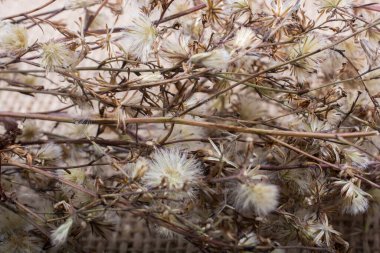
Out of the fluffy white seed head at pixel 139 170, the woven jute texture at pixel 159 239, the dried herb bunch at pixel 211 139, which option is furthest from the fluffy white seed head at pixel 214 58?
the woven jute texture at pixel 159 239

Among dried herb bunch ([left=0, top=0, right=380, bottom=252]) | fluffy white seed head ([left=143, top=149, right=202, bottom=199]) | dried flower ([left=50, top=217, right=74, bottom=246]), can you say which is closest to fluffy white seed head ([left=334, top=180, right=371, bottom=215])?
dried herb bunch ([left=0, top=0, right=380, bottom=252])

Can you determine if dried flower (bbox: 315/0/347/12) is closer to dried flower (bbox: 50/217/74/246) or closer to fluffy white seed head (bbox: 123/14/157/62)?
fluffy white seed head (bbox: 123/14/157/62)

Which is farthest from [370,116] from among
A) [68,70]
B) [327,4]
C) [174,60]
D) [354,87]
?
[68,70]

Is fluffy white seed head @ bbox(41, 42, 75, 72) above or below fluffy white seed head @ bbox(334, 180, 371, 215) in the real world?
above

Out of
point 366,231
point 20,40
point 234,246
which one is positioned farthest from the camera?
point 366,231

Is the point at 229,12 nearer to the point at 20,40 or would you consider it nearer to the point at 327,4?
the point at 327,4

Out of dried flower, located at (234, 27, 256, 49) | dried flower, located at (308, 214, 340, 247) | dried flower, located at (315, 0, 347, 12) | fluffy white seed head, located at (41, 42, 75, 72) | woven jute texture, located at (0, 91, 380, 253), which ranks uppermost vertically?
dried flower, located at (315, 0, 347, 12)

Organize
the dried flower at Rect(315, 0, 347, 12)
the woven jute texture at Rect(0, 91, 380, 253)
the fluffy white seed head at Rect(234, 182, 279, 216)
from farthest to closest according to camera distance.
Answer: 1. the woven jute texture at Rect(0, 91, 380, 253)
2. the dried flower at Rect(315, 0, 347, 12)
3. the fluffy white seed head at Rect(234, 182, 279, 216)
